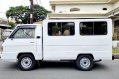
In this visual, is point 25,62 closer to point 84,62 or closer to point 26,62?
point 26,62

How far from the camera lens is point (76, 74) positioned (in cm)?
1009

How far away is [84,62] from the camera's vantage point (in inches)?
431

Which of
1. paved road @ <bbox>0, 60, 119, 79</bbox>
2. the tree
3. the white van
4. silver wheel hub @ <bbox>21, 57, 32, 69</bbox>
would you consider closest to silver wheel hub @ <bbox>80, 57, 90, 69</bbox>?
the white van

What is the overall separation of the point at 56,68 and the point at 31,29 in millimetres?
2188

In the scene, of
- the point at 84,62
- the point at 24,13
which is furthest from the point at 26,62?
the point at 24,13

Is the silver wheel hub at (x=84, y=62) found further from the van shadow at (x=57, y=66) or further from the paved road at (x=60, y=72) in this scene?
the van shadow at (x=57, y=66)

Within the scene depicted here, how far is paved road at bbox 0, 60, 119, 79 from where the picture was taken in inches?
380

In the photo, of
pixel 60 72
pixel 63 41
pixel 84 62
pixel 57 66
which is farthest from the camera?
pixel 57 66

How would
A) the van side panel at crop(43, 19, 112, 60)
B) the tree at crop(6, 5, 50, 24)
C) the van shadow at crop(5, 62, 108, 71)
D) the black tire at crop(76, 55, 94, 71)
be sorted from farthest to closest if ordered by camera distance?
the tree at crop(6, 5, 50, 24) → the van shadow at crop(5, 62, 108, 71) → the black tire at crop(76, 55, 94, 71) → the van side panel at crop(43, 19, 112, 60)

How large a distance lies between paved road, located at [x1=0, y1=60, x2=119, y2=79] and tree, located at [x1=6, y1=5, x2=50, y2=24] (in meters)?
44.0

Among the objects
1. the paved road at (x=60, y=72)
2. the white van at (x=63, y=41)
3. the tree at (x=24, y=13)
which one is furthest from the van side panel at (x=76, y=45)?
the tree at (x=24, y=13)

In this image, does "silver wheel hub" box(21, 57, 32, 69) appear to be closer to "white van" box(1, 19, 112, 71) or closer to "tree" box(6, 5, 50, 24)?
"white van" box(1, 19, 112, 71)

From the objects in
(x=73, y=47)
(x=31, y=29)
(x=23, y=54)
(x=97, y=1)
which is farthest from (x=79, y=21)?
(x=97, y=1)

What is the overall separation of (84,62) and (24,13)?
1972 inches
